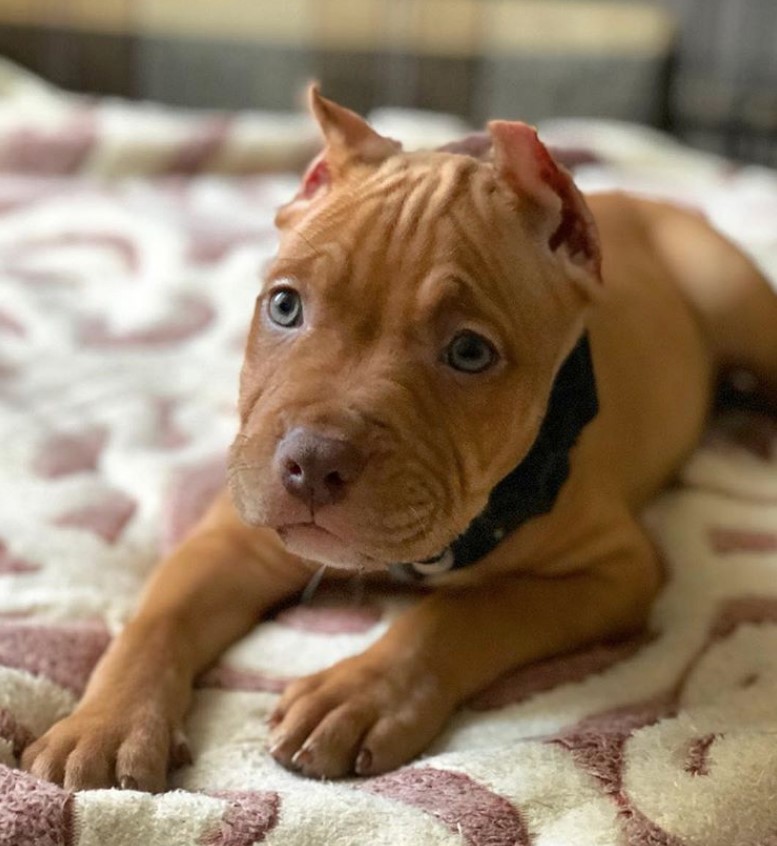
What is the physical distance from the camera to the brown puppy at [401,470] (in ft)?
4.18

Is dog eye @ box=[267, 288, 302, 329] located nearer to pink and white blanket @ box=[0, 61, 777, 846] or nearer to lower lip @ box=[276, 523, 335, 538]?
lower lip @ box=[276, 523, 335, 538]

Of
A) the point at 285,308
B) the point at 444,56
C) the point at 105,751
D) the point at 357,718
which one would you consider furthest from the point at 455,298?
the point at 444,56

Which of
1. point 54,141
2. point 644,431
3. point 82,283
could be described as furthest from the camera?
point 54,141

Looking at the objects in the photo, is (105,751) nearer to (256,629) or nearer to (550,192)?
(256,629)

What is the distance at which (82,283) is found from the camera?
296 centimetres

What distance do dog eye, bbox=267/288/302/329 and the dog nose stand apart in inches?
8.1

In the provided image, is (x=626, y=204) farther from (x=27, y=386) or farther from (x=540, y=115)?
(x=540, y=115)

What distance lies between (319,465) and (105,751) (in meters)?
0.36

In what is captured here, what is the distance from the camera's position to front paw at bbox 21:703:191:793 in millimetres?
1237

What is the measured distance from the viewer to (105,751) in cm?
127

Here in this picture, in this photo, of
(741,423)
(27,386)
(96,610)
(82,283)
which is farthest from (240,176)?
(96,610)

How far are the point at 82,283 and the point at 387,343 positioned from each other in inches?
70.4

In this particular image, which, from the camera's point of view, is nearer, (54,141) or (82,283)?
(82,283)

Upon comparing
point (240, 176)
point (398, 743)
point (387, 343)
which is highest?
point (387, 343)
